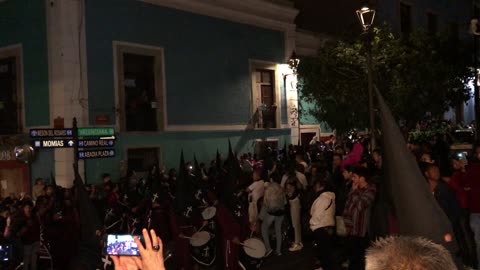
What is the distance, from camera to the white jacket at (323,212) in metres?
9.61

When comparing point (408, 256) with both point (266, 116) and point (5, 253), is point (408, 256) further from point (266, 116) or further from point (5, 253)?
point (266, 116)

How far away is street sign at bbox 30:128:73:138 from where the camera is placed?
12.0 metres

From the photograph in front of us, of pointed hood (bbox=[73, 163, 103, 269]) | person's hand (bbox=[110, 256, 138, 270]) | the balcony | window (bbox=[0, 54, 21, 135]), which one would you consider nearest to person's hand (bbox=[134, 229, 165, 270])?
person's hand (bbox=[110, 256, 138, 270])

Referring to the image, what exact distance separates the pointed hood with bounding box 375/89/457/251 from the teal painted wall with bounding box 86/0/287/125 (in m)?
13.4

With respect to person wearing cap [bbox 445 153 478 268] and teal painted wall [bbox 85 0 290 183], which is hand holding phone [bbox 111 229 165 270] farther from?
teal painted wall [bbox 85 0 290 183]

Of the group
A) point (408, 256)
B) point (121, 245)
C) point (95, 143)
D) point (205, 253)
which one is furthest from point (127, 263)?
point (95, 143)

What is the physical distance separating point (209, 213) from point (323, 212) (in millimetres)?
1840

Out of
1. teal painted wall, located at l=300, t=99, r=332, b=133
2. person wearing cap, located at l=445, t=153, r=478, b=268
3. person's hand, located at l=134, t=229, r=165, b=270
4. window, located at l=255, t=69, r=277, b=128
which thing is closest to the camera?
person's hand, located at l=134, t=229, r=165, b=270

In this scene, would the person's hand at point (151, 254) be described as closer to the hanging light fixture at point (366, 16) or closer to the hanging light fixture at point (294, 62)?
the hanging light fixture at point (366, 16)

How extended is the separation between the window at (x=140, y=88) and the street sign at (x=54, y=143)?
16.7 ft

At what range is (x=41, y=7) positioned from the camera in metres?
16.6

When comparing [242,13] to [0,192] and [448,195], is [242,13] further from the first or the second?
[448,195]

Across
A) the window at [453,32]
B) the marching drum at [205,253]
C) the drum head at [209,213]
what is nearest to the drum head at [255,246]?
the drum head at [209,213]

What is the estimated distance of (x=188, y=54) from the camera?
19688 mm
